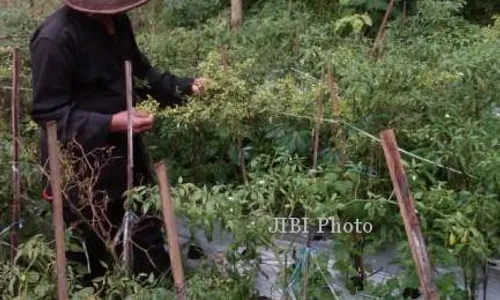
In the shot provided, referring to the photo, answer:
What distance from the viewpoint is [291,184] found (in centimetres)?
249

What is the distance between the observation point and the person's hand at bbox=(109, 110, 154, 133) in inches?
105

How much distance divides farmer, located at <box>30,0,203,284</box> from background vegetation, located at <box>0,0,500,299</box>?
141mm

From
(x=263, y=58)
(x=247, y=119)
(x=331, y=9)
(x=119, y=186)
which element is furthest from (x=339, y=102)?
(x=331, y=9)

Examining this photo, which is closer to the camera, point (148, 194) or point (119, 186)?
point (148, 194)

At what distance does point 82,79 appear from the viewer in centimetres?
280

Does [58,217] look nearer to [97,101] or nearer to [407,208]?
[97,101]

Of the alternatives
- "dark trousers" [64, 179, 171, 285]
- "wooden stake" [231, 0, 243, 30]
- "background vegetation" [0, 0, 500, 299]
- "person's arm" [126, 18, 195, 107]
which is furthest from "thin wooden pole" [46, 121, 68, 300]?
"wooden stake" [231, 0, 243, 30]

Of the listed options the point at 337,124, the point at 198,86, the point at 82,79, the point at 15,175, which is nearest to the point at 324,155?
the point at 337,124

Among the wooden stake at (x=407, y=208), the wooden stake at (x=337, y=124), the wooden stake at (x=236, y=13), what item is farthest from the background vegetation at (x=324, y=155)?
the wooden stake at (x=236, y=13)

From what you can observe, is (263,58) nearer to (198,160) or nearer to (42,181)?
(198,160)

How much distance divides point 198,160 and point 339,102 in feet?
3.59

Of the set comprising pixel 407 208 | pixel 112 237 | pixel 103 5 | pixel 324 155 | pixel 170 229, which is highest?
pixel 103 5

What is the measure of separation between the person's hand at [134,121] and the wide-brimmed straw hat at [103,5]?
1.15 ft

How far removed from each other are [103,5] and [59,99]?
1.15 feet
